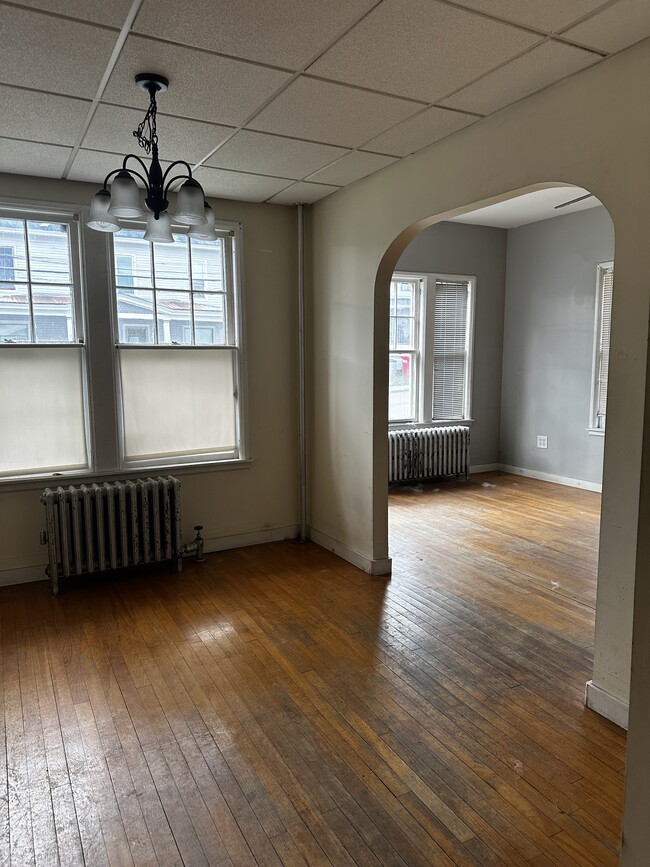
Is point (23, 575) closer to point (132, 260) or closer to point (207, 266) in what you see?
point (132, 260)

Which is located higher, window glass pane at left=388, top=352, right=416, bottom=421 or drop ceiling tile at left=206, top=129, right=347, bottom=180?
drop ceiling tile at left=206, top=129, right=347, bottom=180

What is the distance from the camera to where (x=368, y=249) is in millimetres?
4133

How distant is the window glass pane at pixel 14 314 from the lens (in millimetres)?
4004

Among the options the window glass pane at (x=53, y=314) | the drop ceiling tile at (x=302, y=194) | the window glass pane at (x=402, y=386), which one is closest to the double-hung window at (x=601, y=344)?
the window glass pane at (x=402, y=386)

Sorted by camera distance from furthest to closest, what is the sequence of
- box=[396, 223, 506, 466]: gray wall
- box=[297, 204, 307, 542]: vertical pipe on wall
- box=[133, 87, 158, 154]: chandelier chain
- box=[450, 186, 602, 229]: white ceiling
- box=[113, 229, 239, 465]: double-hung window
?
box=[396, 223, 506, 466]: gray wall → box=[450, 186, 602, 229]: white ceiling → box=[297, 204, 307, 542]: vertical pipe on wall → box=[113, 229, 239, 465]: double-hung window → box=[133, 87, 158, 154]: chandelier chain

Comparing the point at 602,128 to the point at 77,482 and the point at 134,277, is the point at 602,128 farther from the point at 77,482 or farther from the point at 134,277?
the point at 77,482

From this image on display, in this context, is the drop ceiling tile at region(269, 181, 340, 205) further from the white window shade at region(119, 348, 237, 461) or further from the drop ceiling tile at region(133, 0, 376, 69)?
the drop ceiling tile at region(133, 0, 376, 69)

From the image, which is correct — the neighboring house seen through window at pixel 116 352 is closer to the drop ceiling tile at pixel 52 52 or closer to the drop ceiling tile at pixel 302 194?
the drop ceiling tile at pixel 302 194

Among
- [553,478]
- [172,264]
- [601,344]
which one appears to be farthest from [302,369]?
[553,478]

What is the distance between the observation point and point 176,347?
15.0 ft

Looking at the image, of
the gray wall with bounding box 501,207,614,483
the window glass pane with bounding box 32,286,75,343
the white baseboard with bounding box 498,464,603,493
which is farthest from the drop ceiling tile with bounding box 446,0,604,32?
the white baseboard with bounding box 498,464,603,493

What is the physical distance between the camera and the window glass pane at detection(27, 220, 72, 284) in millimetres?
4078

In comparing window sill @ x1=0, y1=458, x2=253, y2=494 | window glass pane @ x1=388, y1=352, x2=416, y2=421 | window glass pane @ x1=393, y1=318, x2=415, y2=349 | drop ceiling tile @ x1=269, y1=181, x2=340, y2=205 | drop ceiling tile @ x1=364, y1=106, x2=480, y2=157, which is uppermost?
drop ceiling tile @ x1=269, y1=181, x2=340, y2=205

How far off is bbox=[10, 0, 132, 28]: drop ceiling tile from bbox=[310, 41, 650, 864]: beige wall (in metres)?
1.85
